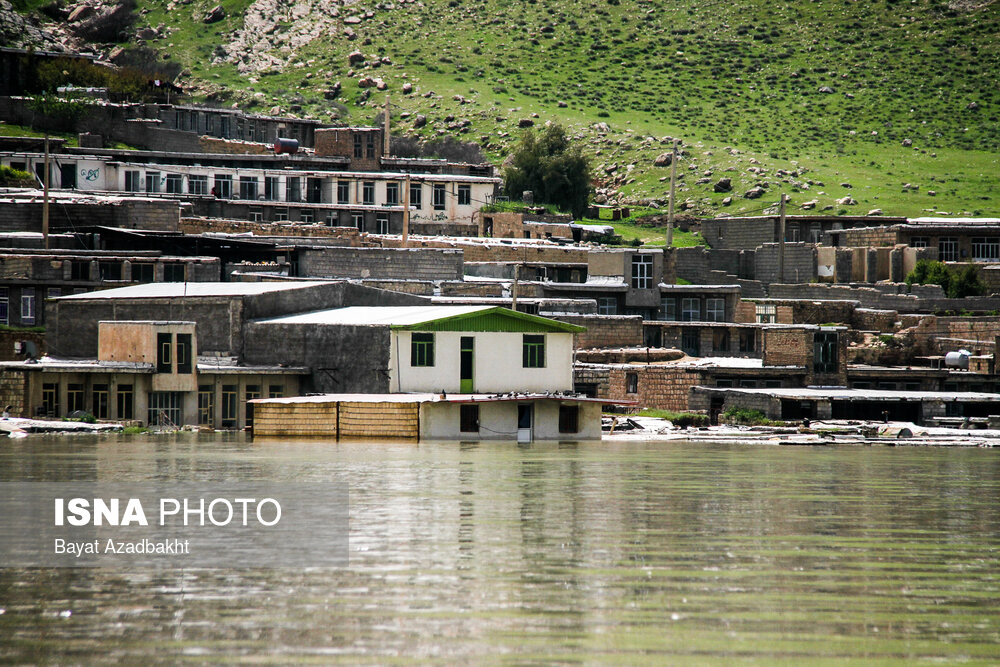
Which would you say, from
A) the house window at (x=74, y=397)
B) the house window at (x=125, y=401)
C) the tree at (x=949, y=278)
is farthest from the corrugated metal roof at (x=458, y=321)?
the tree at (x=949, y=278)

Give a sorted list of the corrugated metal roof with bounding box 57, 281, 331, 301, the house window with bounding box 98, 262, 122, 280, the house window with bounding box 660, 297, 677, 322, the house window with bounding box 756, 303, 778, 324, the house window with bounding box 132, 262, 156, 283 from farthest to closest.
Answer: the house window with bounding box 660, 297, 677, 322
the house window with bounding box 756, 303, 778, 324
the house window with bounding box 132, 262, 156, 283
the house window with bounding box 98, 262, 122, 280
the corrugated metal roof with bounding box 57, 281, 331, 301

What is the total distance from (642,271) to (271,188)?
72.1ft

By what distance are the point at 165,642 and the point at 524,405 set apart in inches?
1081

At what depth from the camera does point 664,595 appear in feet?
66.7

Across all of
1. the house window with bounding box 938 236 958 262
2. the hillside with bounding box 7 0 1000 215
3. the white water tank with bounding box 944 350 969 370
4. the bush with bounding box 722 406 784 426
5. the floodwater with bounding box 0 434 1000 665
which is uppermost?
the hillside with bounding box 7 0 1000 215

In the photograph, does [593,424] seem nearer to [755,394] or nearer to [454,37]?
[755,394]

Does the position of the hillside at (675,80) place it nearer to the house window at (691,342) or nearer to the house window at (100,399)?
the house window at (691,342)

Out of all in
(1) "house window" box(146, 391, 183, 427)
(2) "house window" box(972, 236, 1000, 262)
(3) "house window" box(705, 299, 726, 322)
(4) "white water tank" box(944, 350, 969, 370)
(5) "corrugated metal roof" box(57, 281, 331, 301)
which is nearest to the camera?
(1) "house window" box(146, 391, 183, 427)

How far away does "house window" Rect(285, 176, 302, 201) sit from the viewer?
2995 inches

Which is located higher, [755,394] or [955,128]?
[955,128]

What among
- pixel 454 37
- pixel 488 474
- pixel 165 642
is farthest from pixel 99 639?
pixel 454 37

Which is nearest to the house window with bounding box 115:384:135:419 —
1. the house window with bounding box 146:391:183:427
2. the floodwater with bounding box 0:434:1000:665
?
the house window with bounding box 146:391:183:427

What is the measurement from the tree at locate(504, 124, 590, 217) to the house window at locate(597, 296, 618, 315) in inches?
1130

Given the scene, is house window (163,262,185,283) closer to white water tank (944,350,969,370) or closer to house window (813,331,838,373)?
house window (813,331,838,373)
